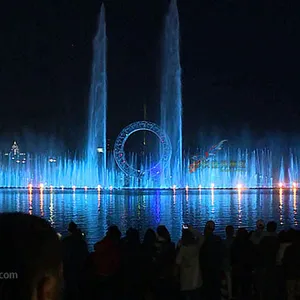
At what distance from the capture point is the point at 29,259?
4.89 ft

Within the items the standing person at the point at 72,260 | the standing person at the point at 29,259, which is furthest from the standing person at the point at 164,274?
the standing person at the point at 29,259

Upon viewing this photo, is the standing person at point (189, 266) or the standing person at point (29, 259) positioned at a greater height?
the standing person at point (29, 259)

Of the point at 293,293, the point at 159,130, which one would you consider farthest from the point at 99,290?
the point at 159,130

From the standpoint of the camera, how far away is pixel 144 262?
6191mm

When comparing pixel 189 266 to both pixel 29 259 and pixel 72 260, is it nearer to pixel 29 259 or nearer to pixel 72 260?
pixel 72 260

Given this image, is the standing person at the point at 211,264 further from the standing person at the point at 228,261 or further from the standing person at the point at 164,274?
the standing person at the point at 164,274

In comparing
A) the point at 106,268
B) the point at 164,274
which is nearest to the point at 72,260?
the point at 164,274

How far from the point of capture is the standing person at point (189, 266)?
6.43 m

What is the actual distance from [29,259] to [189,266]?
5143 millimetres

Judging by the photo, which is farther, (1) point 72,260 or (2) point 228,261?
(2) point 228,261

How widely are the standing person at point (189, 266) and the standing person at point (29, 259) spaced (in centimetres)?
494

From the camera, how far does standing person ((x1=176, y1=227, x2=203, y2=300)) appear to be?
6.43 m

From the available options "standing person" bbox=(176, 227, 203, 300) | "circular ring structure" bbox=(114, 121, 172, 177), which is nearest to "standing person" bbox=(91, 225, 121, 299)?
"standing person" bbox=(176, 227, 203, 300)

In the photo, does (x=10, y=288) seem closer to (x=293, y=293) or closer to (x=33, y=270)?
(x=33, y=270)
